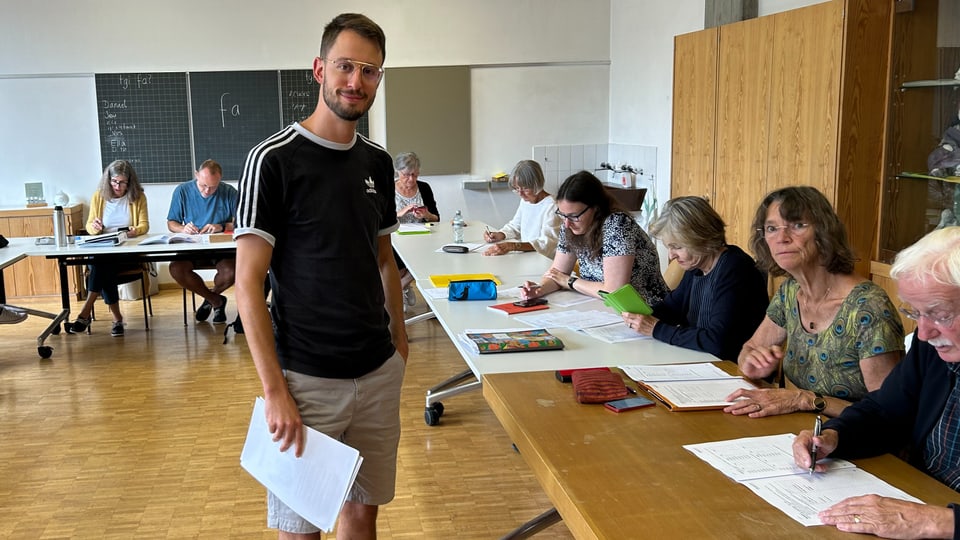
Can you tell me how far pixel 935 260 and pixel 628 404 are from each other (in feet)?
2.55

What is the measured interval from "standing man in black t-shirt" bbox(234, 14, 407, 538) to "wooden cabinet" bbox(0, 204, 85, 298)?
5916 mm

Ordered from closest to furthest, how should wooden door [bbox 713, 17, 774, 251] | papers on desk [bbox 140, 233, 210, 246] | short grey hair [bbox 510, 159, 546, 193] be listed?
1. wooden door [bbox 713, 17, 774, 251]
2. short grey hair [bbox 510, 159, 546, 193]
3. papers on desk [bbox 140, 233, 210, 246]

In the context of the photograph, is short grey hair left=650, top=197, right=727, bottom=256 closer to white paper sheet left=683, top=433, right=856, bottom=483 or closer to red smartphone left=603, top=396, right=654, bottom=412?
red smartphone left=603, top=396, right=654, bottom=412

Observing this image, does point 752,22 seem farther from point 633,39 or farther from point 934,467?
point 934,467

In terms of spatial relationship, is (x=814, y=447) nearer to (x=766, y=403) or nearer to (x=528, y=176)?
(x=766, y=403)

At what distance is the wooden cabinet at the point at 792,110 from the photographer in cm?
405

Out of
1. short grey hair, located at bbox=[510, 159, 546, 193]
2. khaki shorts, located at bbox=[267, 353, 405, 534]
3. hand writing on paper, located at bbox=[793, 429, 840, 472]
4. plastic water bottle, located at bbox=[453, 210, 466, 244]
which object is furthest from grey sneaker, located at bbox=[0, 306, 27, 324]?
hand writing on paper, located at bbox=[793, 429, 840, 472]

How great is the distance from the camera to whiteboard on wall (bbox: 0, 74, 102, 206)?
7332mm

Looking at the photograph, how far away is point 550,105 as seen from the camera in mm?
8000

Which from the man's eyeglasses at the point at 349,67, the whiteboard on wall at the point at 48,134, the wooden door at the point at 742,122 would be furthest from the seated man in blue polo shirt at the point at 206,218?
the man's eyeglasses at the point at 349,67

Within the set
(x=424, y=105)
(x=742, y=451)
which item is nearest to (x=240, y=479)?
(x=742, y=451)

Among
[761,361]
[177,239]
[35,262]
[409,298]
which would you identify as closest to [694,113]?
[409,298]

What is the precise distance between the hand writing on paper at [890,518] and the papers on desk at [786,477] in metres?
0.05

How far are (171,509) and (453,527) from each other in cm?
111
